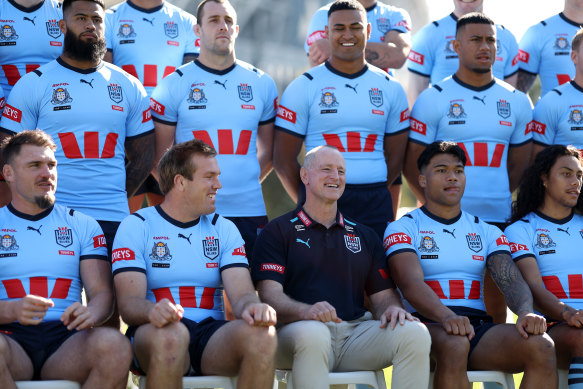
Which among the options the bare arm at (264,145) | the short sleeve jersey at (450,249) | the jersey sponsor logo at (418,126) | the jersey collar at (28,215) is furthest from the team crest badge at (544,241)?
the jersey collar at (28,215)

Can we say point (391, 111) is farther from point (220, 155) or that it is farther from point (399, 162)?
point (220, 155)

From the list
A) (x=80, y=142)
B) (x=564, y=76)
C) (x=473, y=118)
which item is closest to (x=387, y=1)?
(x=564, y=76)

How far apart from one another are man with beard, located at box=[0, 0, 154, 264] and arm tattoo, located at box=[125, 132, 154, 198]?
Answer: 0.08m

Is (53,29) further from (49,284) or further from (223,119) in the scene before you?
(49,284)

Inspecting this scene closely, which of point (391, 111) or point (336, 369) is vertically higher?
point (391, 111)

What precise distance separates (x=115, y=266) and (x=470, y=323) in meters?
2.22

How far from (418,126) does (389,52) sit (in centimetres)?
91

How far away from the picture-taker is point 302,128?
644 centimetres

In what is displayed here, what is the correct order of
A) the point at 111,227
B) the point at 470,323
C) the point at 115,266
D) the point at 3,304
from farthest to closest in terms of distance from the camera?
1. the point at 111,227
2. the point at 470,323
3. the point at 115,266
4. the point at 3,304

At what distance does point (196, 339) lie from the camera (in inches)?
197

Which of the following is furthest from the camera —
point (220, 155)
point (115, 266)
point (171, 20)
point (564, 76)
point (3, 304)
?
point (564, 76)

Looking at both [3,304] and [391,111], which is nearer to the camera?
[3,304]

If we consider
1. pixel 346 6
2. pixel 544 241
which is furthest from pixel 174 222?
pixel 544 241

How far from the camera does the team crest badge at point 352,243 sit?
5.57m
